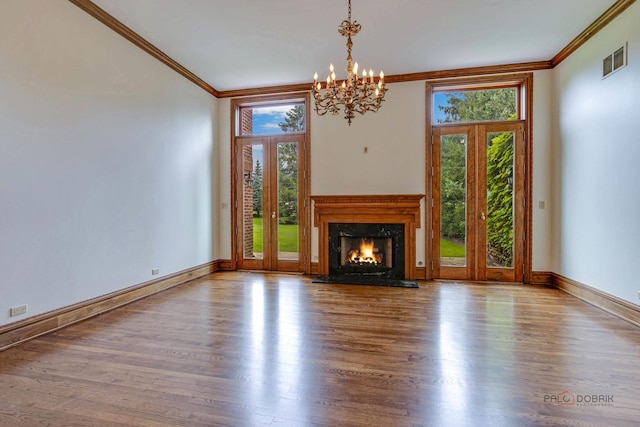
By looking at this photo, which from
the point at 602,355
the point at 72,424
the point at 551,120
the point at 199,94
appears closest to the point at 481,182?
the point at 551,120

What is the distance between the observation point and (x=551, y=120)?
4.93 metres

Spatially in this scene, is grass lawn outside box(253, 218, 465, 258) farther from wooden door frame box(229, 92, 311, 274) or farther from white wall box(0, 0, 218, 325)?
white wall box(0, 0, 218, 325)

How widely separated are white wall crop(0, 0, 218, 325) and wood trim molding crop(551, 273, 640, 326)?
585 cm

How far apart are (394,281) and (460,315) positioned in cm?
165

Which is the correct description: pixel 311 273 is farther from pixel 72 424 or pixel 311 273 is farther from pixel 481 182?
pixel 72 424

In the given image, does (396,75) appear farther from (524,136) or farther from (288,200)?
(288,200)

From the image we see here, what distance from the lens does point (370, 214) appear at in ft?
17.8

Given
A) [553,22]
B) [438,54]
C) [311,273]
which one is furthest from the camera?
[311,273]

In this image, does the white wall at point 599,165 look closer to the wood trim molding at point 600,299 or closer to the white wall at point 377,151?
the wood trim molding at point 600,299

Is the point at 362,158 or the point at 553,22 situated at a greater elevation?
the point at 553,22

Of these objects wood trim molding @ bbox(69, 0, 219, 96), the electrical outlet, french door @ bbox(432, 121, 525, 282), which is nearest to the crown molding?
wood trim molding @ bbox(69, 0, 219, 96)

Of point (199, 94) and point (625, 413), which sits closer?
point (625, 413)

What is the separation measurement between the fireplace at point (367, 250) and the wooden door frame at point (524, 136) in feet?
1.67

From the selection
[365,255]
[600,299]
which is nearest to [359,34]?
[365,255]
